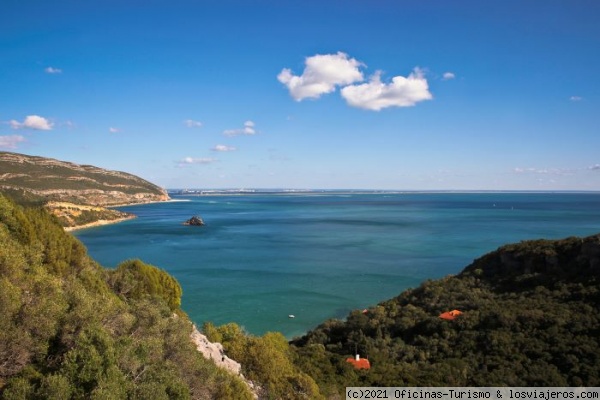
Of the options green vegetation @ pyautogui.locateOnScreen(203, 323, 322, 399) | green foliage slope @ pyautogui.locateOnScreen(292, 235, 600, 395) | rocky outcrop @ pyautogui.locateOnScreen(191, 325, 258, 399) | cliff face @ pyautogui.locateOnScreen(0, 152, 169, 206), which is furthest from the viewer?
cliff face @ pyautogui.locateOnScreen(0, 152, 169, 206)

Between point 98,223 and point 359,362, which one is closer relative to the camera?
point 359,362

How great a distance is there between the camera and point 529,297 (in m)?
28.3

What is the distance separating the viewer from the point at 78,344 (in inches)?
342

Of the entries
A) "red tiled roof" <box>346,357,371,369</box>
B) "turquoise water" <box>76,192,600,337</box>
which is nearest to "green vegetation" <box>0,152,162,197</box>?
"turquoise water" <box>76,192,600,337</box>

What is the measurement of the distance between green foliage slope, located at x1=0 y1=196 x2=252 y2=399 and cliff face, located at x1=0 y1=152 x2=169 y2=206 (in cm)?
11011

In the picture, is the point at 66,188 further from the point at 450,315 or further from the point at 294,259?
the point at 450,315

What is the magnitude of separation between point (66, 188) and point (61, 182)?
794cm

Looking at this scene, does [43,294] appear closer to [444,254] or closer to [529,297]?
[529,297]

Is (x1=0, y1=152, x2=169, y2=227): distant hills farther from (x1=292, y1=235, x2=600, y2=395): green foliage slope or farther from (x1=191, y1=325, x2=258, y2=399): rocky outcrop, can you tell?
(x1=191, y1=325, x2=258, y2=399): rocky outcrop

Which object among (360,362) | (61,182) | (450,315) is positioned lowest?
(360,362)

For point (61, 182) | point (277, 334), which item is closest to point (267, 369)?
point (277, 334)

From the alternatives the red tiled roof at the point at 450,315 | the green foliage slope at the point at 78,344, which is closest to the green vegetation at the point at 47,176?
the red tiled roof at the point at 450,315

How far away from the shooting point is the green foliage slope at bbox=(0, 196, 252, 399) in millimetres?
8109

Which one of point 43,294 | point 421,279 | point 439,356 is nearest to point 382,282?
point 421,279
